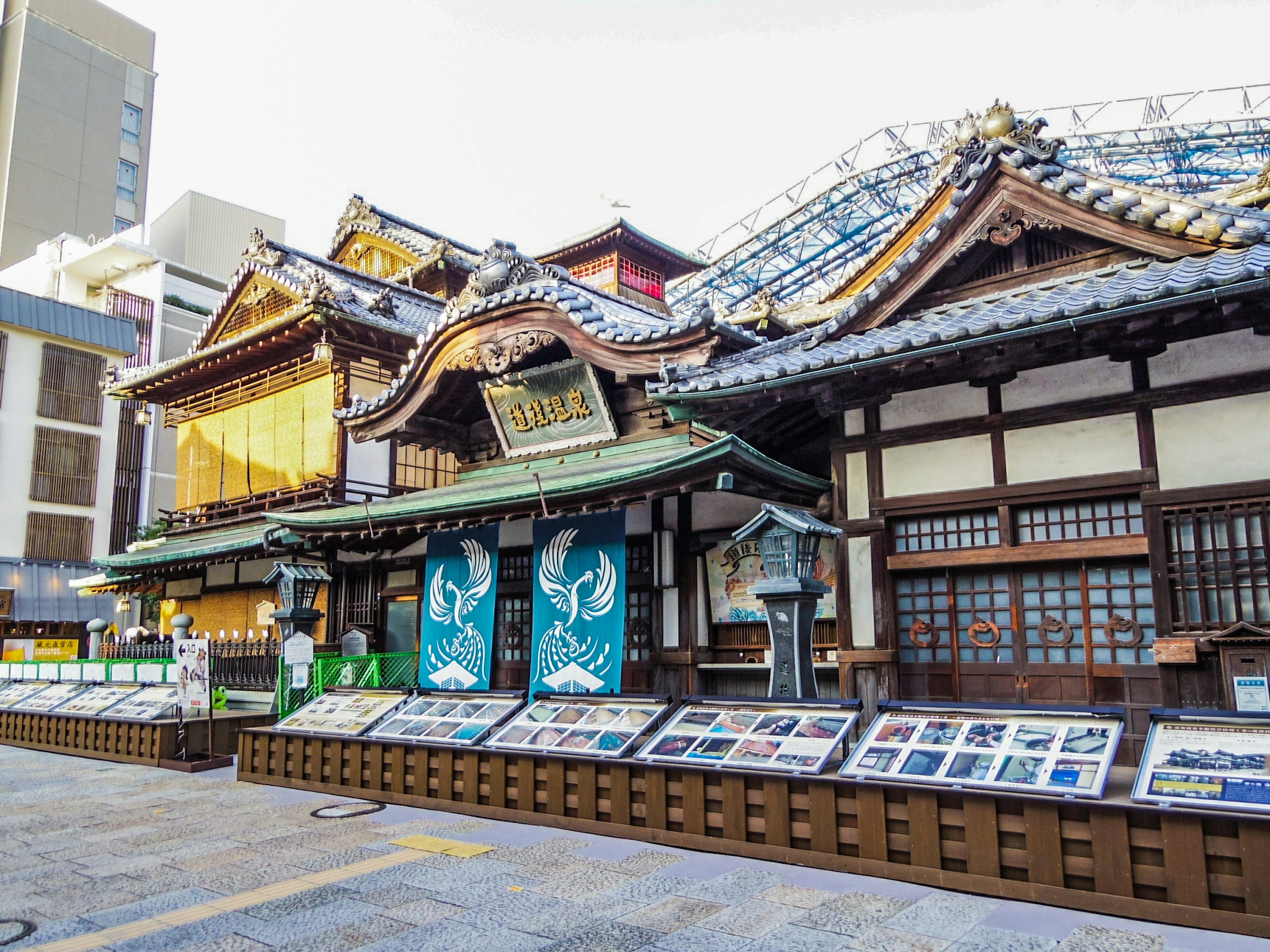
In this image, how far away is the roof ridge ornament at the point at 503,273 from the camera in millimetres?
15281

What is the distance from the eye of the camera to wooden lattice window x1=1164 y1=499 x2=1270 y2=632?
885cm

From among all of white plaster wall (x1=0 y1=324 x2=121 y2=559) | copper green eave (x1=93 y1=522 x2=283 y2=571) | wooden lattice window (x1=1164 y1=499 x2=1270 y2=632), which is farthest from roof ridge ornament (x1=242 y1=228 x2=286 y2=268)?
white plaster wall (x1=0 y1=324 x2=121 y2=559)

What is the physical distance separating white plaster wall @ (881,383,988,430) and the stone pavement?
5.83m

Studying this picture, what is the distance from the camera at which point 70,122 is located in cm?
6412

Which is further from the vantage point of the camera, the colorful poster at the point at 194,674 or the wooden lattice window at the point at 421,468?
the wooden lattice window at the point at 421,468

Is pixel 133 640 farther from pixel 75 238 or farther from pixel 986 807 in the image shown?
pixel 75 238

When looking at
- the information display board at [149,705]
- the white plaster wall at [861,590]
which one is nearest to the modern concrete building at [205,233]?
the information display board at [149,705]

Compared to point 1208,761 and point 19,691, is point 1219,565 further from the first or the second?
point 19,691

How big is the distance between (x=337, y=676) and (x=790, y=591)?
9.82 metres

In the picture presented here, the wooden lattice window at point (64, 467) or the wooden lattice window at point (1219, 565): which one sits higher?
the wooden lattice window at point (64, 467)

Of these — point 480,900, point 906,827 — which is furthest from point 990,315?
point 480,900

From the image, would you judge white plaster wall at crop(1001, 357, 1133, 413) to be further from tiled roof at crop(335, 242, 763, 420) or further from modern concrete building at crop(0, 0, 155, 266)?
modern concrete building at crop(0, 0, 155, 266)

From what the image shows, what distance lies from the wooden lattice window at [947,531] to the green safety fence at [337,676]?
919 centimetres

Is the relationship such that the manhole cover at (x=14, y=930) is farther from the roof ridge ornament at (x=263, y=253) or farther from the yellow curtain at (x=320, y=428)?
the roof ridge ornament at (x=263, y=253)
